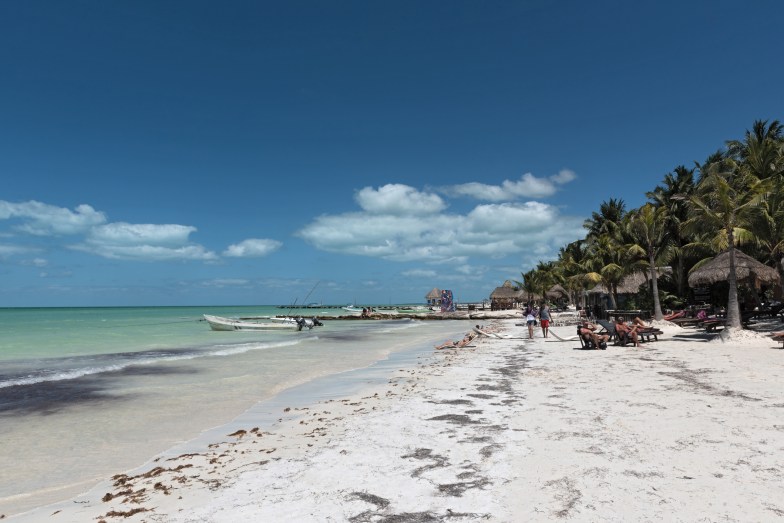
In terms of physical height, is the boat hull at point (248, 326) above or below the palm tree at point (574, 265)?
below

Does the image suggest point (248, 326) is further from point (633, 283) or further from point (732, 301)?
point (732, 301)

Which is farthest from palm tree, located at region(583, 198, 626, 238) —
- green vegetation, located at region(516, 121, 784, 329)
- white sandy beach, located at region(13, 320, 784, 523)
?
white sandy beach, located at region(13, 320, 784, 523)

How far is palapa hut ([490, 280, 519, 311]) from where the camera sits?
75.2 m

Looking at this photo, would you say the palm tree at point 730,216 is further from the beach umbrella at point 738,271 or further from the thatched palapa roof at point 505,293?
the thatched palapa roof at point 505,293

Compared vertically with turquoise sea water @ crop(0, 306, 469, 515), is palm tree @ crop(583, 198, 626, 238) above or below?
above

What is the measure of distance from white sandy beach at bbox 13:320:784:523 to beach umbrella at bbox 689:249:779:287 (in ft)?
32.9

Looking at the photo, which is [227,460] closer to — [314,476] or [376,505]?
[314,476]

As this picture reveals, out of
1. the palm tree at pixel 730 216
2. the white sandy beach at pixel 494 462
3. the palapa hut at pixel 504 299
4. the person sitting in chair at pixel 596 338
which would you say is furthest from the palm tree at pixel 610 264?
the palapa hut at pixel 504 299

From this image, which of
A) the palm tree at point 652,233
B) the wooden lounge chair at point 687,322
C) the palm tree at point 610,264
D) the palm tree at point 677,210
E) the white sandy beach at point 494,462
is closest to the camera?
the white sandy beach at point 494,462

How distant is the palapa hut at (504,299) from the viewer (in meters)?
75.2

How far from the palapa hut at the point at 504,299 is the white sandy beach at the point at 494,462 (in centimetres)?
6712

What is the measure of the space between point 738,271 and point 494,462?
17.6 meters

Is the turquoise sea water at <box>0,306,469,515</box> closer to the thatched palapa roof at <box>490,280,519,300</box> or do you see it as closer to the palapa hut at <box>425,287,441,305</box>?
the thatched palapa roof at <box>490,280,519,300</box>

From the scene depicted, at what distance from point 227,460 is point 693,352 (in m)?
13.4
